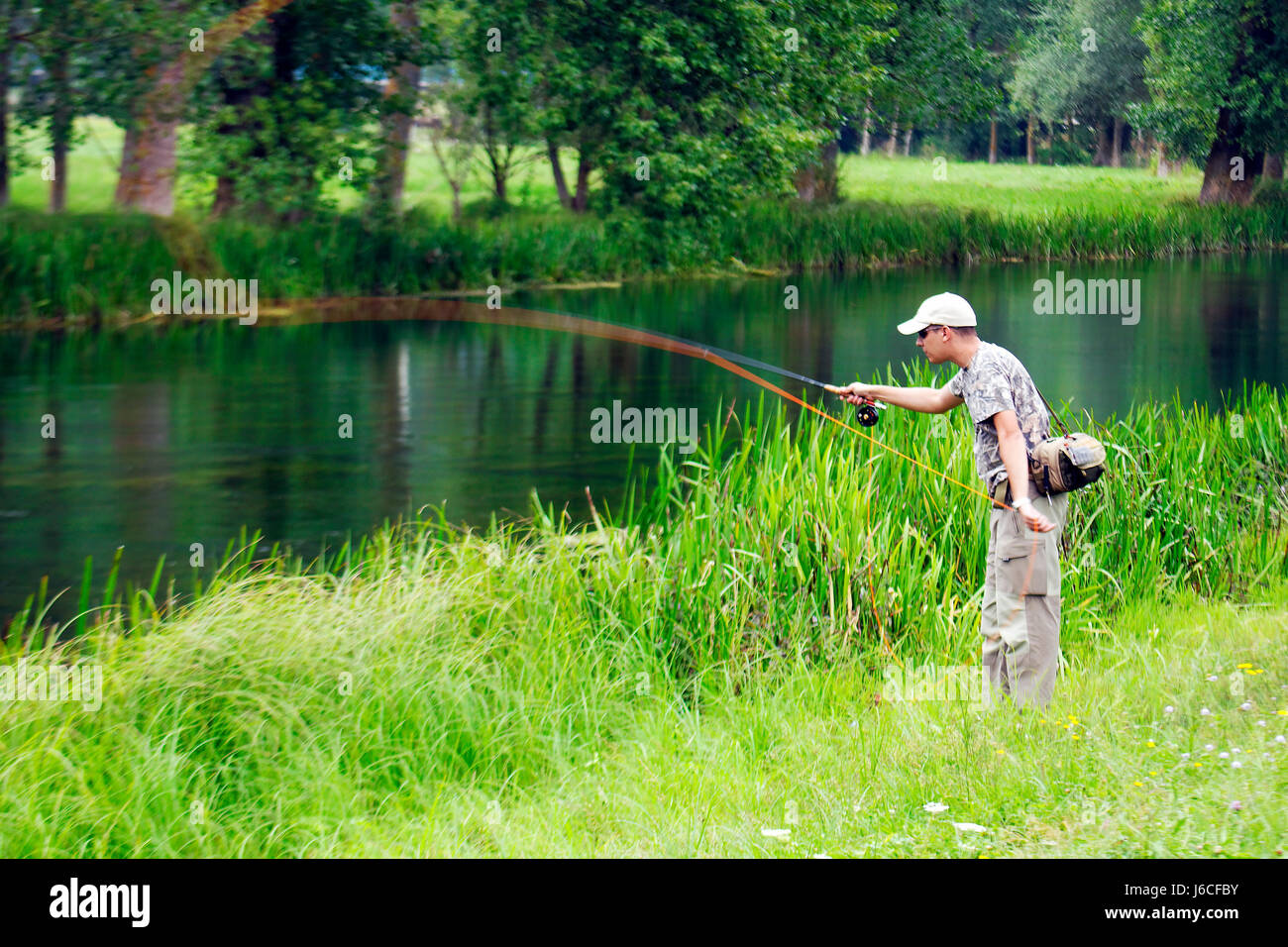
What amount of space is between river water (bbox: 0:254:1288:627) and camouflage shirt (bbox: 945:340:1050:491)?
493cm

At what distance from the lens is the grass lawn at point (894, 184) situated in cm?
3862

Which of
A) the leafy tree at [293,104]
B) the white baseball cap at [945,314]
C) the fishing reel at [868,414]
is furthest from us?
the leafy tree at [293,104]

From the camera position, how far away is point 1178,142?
144 ft

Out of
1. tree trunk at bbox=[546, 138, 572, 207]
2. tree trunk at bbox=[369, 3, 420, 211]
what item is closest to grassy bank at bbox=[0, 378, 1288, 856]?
tree trunk at bbox=[369, 3, 420, 211]

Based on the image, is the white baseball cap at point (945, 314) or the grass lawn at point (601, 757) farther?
the white baseball cap at point (945, 314)

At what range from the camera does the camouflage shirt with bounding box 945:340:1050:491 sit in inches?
229

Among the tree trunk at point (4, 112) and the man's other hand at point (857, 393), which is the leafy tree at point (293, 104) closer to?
the tree trunk at point (4, 112)

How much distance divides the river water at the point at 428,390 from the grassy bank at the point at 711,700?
2.96m

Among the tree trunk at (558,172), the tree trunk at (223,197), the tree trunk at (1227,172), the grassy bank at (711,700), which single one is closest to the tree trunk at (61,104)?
the tree trunk at (223,197)

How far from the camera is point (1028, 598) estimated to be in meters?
6.04

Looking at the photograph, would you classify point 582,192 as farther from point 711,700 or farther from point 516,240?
point 711,700

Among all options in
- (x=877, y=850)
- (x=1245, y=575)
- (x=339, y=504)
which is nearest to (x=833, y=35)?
(x=339, y=504)

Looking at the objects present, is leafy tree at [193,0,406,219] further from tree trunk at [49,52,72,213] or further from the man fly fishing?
the man fly fishing
